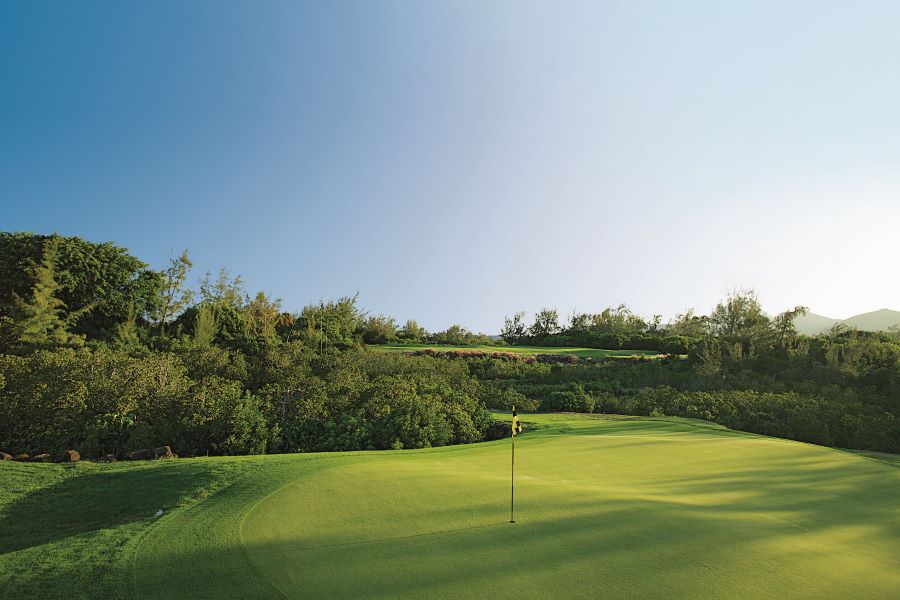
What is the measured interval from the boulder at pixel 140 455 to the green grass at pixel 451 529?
1272mm

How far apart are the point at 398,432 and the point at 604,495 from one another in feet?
22.0

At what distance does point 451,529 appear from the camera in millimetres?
4832

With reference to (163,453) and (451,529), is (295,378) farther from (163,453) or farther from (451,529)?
(451,529)

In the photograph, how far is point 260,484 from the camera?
22.1ft

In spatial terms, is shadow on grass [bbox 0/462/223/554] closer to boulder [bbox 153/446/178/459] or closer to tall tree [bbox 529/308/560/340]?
boulder [bbox 153/446/178/459]

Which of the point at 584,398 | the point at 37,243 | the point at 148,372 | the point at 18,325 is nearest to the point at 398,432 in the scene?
the point at 148,372

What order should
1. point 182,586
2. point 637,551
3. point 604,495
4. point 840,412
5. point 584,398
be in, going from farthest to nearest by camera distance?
point 584,398, point 840,412, point 604,495, point 637,551, point 182,586

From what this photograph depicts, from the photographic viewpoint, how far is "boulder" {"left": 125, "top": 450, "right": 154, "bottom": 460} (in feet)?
32.6

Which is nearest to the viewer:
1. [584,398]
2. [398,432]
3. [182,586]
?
[182,586]

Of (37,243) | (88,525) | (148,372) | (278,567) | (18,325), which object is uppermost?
(37,243)

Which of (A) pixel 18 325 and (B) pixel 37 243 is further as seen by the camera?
(B) pixel 37 243

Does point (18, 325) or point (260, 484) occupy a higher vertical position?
point (18, 325)

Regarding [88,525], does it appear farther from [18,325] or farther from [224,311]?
[224,311]

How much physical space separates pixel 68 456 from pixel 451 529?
29.6ft
